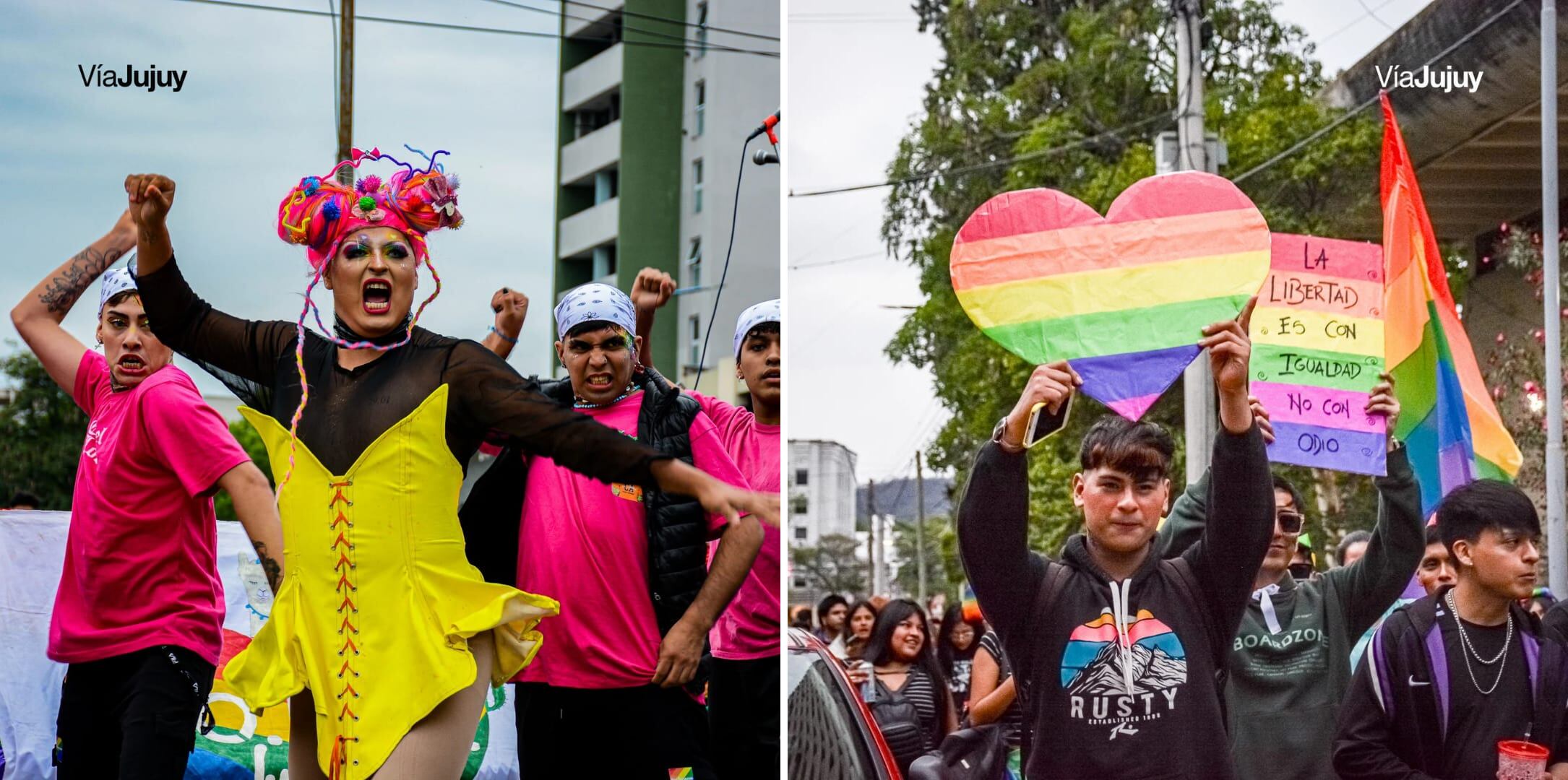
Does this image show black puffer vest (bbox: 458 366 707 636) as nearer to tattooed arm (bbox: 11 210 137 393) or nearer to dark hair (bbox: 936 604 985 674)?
dark hair (bbox: 936 604 985 674)

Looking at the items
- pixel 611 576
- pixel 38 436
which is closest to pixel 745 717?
pixel 611 576

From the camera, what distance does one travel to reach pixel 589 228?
5.31 meters

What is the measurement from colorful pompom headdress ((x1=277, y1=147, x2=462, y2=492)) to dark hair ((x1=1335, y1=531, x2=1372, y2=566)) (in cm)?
251

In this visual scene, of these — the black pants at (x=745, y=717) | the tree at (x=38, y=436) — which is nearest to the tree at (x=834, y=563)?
the black pants at (x=745, y=717)

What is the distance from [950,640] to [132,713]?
2001 mm

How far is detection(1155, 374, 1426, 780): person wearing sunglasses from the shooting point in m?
4.42

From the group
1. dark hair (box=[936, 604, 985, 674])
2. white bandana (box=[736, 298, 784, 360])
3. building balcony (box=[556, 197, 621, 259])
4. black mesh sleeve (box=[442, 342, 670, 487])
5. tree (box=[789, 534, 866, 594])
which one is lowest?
dark hair (box=[936, 604, 985, 674])

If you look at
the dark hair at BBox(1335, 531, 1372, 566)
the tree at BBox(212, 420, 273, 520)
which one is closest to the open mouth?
the dark hair at BBox(1335, 531, 1372, 566)

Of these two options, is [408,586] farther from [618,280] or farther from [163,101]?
[618,280]

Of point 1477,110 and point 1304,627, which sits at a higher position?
point 1477,110

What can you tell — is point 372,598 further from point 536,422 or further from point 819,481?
point 819,481

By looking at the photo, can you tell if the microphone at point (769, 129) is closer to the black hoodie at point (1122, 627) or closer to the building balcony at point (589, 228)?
the building balcony at point (589, 228)

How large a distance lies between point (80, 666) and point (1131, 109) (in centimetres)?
300

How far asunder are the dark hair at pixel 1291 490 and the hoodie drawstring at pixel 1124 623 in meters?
Answer: 0.55
